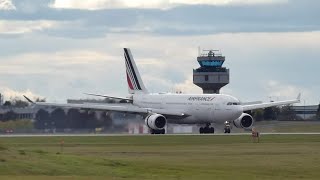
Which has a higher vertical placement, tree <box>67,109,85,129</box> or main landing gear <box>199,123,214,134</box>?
tree <box>67,109,85,129</box>

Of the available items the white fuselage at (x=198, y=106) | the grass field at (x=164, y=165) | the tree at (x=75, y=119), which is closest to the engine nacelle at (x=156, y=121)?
the white fuselage at (x=198, y=106)

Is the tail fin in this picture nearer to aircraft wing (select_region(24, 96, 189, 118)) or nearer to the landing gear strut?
aircraft wing (select_region(24, 96, 189, 118))

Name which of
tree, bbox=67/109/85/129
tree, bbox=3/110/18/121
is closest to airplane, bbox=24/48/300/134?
tree, bbox=67/109/85/129

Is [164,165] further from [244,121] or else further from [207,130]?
[244,121]

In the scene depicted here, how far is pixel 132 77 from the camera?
13075cm

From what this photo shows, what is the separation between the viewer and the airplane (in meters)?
113

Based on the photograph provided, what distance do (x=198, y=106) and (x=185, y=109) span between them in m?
2.31

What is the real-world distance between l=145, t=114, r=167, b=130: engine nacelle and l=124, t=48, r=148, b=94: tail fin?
1408 centimetres

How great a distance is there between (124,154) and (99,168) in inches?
647

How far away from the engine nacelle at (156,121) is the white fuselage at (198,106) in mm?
4129

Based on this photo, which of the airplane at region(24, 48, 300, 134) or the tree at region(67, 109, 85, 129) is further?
the tree at region(67, 109, 85, 129)

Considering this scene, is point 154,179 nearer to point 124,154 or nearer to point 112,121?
point 124,154

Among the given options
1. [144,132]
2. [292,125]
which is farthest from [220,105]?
[292,125]

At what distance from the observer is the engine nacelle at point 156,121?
11350cm
